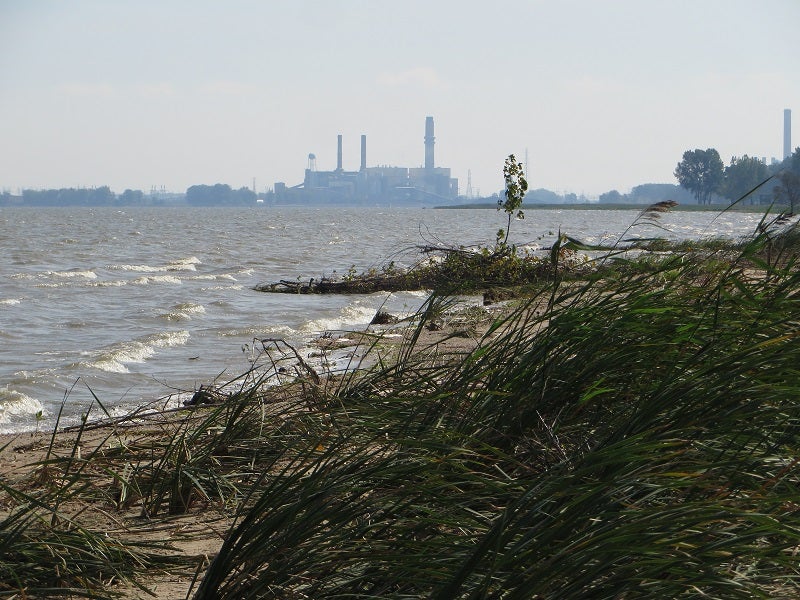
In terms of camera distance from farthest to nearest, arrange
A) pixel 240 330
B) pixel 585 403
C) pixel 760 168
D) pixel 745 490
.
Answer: pixel 760 168, pixel 240 330, pixel 585 403, pixel 745 490

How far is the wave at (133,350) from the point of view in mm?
10375

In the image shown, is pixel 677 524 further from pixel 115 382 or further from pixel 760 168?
pixel 760 168

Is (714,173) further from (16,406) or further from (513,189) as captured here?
(16,406)

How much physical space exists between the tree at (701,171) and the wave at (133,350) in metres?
135

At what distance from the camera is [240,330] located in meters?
13.5

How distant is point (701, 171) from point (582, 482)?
145215 millimetres

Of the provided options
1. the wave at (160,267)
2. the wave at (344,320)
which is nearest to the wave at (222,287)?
the wave at (344,320)

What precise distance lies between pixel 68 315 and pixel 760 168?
420 feet

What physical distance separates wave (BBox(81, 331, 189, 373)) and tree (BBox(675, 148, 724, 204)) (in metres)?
135

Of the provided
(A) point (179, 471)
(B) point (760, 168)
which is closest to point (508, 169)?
(A) point (179, 471)

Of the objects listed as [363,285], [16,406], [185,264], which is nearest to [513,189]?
[363,285]

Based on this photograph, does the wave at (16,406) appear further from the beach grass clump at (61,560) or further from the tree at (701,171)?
the tree at (701,171)

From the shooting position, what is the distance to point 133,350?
37.7 feet

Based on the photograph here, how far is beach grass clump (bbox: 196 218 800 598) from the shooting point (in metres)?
1.95
